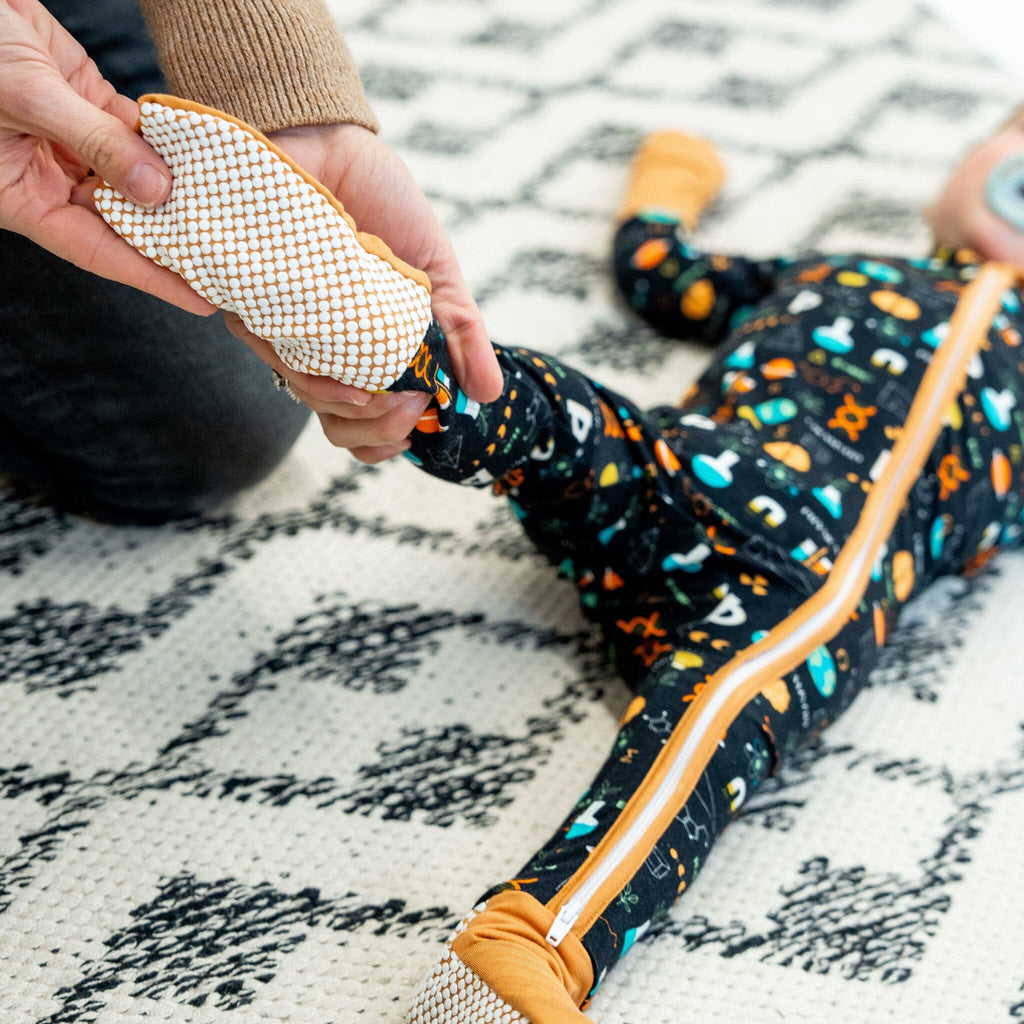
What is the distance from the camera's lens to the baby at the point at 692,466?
46 cm

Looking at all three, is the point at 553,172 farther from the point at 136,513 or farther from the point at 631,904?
the point at 631,904

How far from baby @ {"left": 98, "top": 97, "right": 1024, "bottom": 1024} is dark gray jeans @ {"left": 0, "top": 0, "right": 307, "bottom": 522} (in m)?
0.22

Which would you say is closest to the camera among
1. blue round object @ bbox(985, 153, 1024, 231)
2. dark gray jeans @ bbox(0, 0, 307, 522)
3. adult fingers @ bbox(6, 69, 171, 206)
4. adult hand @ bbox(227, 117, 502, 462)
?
→ adult fingers @ bbox(6, 69, 171, 206)

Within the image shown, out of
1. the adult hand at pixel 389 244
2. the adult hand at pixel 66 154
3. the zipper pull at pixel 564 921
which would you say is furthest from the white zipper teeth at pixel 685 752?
the adult hand at pixel 66 154

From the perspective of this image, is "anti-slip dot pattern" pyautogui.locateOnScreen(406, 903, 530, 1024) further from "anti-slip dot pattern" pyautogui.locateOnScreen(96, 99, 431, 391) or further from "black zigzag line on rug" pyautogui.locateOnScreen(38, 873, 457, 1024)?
"anti-slip dot pattern" pyautogui.locateOnScreen(96, 99, 431, 391)

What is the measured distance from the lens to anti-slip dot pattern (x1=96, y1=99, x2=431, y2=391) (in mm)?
453

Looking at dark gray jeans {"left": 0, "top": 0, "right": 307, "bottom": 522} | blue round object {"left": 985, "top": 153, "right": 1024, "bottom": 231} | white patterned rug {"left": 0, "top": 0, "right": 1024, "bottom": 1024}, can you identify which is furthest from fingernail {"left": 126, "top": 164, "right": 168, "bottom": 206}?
blue round object {"left": 985, "top": 153, "right": 1024, "bottom": 231}

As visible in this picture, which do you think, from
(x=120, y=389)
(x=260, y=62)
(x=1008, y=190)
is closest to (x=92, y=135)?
(x=260, y=62)

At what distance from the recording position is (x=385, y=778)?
2.09 feet

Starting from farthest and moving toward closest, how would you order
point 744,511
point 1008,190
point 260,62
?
point 1008,190
point 744,511
point 260,62

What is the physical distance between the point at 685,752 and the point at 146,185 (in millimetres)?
389

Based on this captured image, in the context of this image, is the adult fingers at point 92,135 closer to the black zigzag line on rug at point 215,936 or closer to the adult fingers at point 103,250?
the adult fingers at point 103,250

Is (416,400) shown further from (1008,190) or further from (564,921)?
(1008,190)

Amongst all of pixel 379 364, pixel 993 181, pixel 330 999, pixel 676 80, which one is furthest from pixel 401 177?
pixel 676 80
